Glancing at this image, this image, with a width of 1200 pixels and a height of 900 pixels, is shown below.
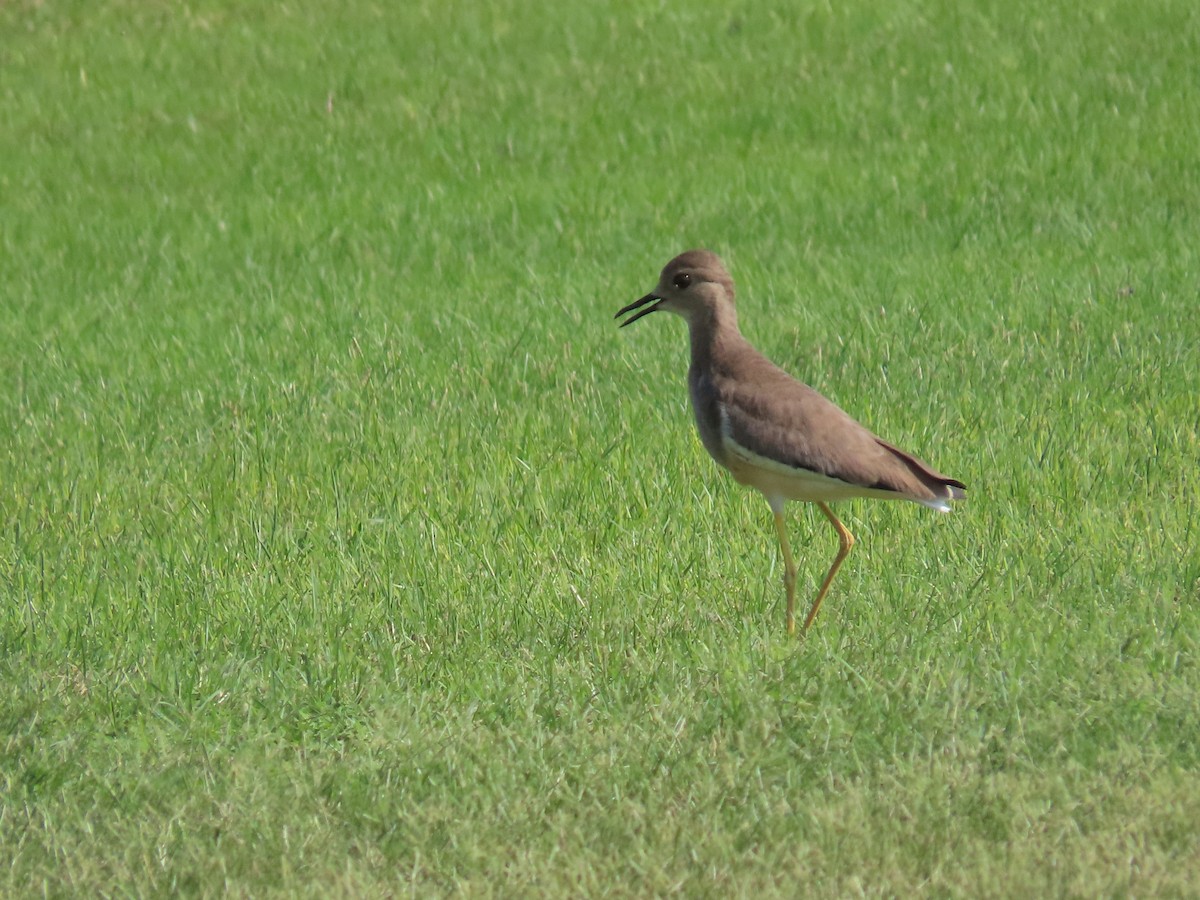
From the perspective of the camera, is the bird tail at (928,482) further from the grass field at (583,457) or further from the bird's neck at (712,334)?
the bird's neck at (712,334)

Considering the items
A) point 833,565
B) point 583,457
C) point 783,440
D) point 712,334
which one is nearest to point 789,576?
point 833,565

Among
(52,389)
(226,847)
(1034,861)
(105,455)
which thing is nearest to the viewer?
(1034,861)

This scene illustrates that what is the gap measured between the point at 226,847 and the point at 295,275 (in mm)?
8136

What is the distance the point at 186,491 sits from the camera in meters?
8.01

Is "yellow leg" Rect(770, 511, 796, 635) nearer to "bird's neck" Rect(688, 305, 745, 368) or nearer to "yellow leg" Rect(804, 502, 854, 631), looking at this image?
"yellow leg" Rect(804, 502, 854, 631)

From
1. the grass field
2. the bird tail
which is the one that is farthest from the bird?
the grass field

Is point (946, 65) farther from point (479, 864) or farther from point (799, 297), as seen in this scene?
point (479, 864)

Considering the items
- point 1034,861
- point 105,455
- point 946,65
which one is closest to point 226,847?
point 1034,861

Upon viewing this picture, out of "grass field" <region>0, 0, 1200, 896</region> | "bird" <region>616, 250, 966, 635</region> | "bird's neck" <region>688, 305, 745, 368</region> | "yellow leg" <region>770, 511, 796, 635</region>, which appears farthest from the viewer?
"bird's neck" <region>688, 305, 745, 368</region>

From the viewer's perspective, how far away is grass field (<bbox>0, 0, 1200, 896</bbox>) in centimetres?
473

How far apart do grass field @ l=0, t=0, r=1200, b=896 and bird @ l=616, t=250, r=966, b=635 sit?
1.36ft

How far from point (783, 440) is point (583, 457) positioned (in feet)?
7.40

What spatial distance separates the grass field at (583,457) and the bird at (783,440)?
41 centimetres

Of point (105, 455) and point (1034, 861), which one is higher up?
point (1034, 861)
